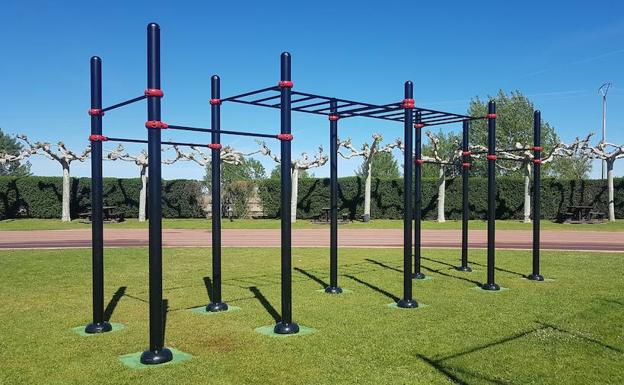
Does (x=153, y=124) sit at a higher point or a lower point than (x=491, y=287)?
higher

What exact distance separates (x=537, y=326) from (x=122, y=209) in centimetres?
3150

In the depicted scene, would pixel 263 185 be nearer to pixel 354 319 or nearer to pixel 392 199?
pixel 392 199

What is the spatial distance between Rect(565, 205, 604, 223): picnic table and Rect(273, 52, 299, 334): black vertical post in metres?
26.2

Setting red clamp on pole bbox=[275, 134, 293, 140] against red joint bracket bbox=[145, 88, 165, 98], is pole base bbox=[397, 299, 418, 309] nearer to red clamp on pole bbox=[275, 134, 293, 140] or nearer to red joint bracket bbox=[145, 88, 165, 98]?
red clamp on pole bbox=[275, 134, 293, 140]

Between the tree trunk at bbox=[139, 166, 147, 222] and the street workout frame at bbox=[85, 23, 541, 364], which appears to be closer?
the street workout frame at bbox=[85, 23, 541, 364]

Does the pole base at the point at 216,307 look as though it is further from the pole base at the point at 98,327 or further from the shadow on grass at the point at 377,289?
the shadow on grass at the point at 377,289

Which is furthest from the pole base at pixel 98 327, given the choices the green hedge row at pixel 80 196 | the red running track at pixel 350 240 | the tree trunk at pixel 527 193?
the green hedge row at pixel 80 196

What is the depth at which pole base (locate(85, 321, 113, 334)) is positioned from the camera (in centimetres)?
675

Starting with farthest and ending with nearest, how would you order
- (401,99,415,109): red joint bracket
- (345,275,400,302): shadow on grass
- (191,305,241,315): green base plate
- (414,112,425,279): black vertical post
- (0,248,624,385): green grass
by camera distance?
1. (414,112,425,279): black vertical post
2. (345,275,400,302): shadow on grass
3. (401,99,415,109): red joint bracket
4. (191,305,241,315): green base plate
5. (0,248,624,385): green grass

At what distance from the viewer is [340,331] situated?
22.0 ft

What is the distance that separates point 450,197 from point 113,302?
87.1ft

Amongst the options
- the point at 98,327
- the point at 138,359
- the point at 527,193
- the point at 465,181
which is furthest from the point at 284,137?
the point at 527,193

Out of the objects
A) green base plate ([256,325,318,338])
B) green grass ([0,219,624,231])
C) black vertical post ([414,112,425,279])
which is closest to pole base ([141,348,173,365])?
green base plate ([256,325,318,338])

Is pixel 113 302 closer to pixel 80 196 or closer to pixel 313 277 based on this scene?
pixel 313 277
